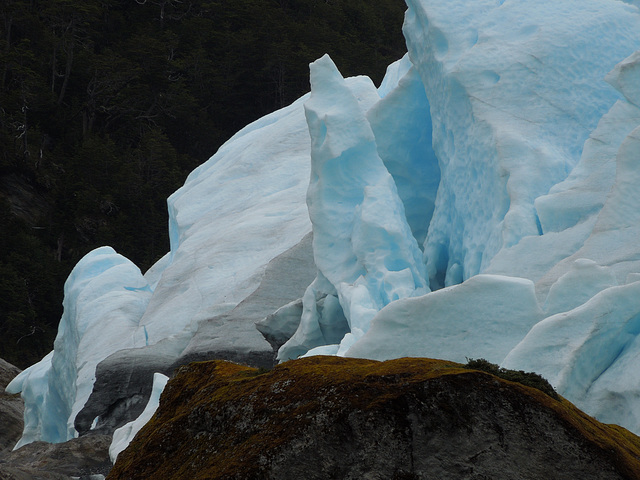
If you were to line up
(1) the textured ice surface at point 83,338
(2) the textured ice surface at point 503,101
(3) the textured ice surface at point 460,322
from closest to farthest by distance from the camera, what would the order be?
(3) the textured ice surface at point 460,322 → (2) the textured ice surface at point 503,101 → (1) the textured ice surface at point 83,338

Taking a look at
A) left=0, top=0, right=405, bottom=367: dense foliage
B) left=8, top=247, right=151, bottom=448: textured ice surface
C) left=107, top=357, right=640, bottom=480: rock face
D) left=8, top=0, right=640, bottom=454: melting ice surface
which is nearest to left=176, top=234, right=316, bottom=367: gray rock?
left=8, top=0, right=640, bottom=454: melting ice surface

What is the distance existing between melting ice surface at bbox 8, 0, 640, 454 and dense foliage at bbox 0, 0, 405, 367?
17.7 meters

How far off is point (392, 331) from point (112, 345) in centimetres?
1041

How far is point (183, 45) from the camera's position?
43.1m

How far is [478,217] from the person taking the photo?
11469 millimetres

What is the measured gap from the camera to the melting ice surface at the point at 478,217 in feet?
25.1

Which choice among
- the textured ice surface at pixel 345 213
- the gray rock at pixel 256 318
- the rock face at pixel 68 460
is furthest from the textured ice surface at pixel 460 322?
the gray rock at pixel 256 318

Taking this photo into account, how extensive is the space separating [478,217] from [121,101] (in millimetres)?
31721

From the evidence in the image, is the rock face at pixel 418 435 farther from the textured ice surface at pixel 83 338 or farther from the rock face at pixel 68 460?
the textured ice surface at pixel 83 338

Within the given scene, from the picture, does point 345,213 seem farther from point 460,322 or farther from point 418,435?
point 418,435

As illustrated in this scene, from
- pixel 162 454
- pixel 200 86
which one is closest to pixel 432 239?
pixel 162 454

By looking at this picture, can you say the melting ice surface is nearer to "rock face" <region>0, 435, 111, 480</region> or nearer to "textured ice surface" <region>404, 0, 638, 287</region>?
"textured ice surface" <region>404, 0, 638, 287</region>

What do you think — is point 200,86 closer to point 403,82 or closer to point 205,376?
point 403,82

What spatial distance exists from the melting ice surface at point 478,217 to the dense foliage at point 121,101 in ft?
58.2
